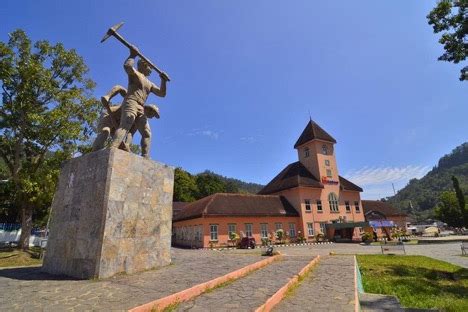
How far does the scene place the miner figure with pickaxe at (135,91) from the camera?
7.24 metres

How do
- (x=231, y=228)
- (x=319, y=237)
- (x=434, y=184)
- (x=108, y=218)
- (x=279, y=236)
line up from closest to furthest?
(x=108, y=218), (x=231, y=228), (x=279, y=236), (x=319, y=237), (x=434, y=184)

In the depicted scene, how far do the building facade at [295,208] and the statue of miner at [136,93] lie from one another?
21.4m

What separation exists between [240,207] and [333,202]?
13820 mm

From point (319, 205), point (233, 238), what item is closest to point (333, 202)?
point (319, 205)

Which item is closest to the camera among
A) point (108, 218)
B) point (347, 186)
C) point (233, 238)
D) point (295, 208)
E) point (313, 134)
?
point (108, 218)

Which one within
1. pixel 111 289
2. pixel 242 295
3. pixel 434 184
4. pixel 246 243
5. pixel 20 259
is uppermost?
pixel 434 184

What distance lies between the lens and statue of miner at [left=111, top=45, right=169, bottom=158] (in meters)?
7.42

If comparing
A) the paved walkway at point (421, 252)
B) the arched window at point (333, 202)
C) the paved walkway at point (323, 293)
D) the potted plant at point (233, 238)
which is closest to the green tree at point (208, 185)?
the arched window at point (333, 202)

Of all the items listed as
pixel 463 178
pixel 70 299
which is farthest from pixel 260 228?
pixel 463 178

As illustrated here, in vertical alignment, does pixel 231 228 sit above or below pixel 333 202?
below

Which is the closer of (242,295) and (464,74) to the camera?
(242,295)

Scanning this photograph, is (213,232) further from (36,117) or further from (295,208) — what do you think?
(36,117)

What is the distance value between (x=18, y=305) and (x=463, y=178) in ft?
536

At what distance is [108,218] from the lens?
6.05 m
